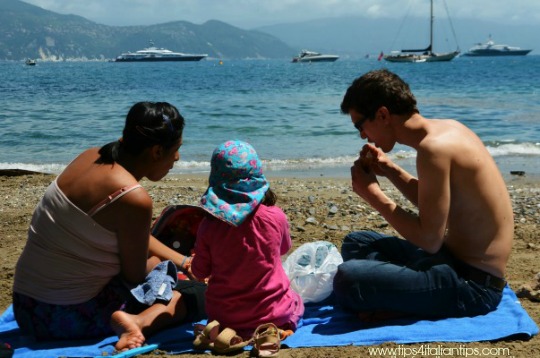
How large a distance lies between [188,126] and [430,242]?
14.1 m

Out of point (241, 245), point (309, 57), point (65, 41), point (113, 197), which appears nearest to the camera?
point (113, 197)

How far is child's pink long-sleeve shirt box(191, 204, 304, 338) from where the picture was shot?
10.6 ft

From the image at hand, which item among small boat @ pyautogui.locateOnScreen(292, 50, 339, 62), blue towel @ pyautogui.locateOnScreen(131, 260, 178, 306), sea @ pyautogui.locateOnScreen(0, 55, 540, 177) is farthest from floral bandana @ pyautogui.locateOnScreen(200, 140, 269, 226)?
small boat @ pyautogui.locateOnScreen(292, 50, 339, 62)

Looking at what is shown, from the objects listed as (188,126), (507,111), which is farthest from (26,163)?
(507,111)

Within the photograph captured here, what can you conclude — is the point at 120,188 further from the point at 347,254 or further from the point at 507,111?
the point at 507,111

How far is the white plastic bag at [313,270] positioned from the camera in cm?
389

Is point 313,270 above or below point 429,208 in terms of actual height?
below

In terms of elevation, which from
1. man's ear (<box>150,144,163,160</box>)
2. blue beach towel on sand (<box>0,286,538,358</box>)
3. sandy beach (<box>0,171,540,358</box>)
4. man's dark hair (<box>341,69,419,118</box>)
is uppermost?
man's dark hair (<box>341,69,419,118</box>)

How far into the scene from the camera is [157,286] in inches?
134

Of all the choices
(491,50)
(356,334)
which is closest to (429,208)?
(356,334)

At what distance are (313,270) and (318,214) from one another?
8.38ft

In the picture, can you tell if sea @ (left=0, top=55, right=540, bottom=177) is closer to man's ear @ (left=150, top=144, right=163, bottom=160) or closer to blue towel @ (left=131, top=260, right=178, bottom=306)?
blue towel @ (left=131, top=260, right=178, bottom=306)

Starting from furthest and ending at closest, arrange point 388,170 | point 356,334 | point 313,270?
1. point 313,270
2. point 388,170
3. point 356,334

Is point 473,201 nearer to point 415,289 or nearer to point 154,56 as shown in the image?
point 415,289
